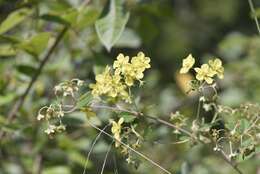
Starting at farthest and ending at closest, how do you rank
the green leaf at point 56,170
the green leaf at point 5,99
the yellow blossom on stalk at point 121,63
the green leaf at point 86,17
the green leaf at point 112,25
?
1. the green leaf at point 56,170
2. the green leaf at point 5,99
3. the green leaf at point 86,17
4. the green leaf at point 112,25
5. the yellow blossom on stalk at point 121,63

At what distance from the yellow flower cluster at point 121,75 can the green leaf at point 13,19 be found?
20.0 inches

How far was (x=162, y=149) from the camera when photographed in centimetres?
253

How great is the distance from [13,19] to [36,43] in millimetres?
89

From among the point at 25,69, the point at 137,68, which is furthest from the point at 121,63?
the point at 25,69

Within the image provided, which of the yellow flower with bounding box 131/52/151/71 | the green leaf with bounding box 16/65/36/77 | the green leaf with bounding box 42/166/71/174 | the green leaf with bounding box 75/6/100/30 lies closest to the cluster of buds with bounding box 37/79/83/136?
the yellow flower with bounding box 131/52/151/71

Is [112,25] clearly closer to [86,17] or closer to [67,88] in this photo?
[86,17]

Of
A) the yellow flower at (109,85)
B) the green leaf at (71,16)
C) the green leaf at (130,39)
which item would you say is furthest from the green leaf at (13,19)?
the yellow flower at (109,85)

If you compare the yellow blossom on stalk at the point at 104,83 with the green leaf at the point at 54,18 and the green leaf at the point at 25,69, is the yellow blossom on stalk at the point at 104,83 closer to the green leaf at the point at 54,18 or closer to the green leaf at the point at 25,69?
the green leaf at the point at 54,18

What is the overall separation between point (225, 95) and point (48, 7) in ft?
3.67

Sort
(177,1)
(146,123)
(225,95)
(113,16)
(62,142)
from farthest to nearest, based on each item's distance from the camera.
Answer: (177,1)
(225,95)
(62,142)
(113,16)
(146,123)

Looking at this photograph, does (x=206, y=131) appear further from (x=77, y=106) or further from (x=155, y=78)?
(x=155, y=78)

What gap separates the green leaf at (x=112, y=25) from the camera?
1.52 meters

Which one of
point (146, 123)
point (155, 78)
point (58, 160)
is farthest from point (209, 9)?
point (146, 123)

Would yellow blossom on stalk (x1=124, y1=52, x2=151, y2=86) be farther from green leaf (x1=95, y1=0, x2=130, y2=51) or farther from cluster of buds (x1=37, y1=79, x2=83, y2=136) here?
green leaf (x1=95, y1=0, x2=130, y2=51)
